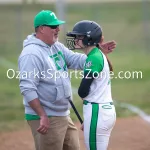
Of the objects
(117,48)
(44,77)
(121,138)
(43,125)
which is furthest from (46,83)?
(117,48)

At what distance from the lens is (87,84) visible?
585cm

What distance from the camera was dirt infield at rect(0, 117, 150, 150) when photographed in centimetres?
859

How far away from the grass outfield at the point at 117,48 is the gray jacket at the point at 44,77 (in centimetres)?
455

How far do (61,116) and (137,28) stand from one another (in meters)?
21.5

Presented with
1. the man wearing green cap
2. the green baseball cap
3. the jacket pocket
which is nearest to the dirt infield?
the man wearing green cap

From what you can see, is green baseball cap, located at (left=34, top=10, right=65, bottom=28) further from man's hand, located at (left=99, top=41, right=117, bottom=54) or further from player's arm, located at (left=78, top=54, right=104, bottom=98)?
player's arm, located at (left=78, top=54, right=104, bottom=98)

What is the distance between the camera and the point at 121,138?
29.8 ft

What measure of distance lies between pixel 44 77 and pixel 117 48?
16.2m

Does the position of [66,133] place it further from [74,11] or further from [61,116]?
[74,11]

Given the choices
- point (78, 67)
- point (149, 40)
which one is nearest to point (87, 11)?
point (149, 40)

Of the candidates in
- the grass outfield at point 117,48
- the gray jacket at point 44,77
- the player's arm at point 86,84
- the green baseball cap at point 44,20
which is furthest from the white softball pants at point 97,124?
the grass outfield at point 117,48

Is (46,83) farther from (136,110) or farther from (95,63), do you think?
(136,110)

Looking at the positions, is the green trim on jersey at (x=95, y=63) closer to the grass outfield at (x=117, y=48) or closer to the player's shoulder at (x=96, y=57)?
the player's shoulder at (x=96, y=57)

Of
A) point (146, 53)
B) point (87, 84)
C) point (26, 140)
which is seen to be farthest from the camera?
point (146, 53)
